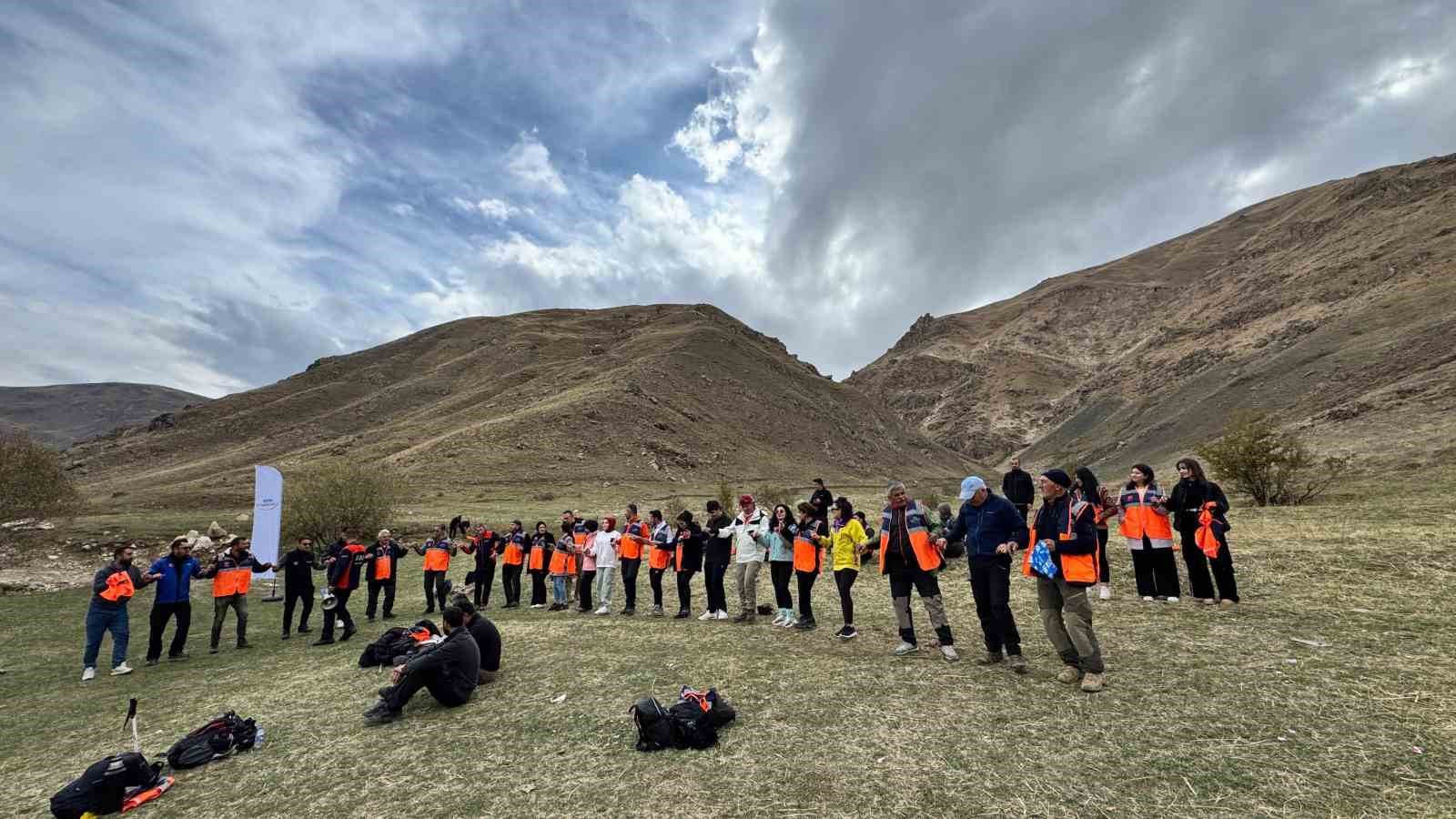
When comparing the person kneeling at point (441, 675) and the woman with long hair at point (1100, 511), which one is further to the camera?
the woman with long hair at point (1100, 511)

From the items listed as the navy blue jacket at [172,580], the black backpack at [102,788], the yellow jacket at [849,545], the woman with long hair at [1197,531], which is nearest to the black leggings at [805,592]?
the yellow jacket at [849,545]

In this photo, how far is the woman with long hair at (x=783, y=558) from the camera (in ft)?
34.9

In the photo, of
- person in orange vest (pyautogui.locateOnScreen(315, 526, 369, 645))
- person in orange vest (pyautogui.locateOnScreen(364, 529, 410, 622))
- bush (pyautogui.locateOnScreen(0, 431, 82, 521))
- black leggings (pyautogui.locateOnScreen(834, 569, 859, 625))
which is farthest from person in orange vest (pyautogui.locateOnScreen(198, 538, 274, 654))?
bush (pyautogui.locateOnScreen(0, 431, 82, 521))

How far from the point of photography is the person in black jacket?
21.4 ft

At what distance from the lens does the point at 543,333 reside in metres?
105

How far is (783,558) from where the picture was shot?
34.8 feet

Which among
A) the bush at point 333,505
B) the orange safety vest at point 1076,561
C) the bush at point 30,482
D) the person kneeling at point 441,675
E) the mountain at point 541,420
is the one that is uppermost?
the mountain at point 541,420

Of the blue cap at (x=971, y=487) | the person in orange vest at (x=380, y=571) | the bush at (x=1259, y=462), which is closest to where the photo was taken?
the blue cap at (x=971, y=487)

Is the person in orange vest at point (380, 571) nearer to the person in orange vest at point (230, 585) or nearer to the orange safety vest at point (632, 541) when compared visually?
the person in orange vest at point (230, 585)

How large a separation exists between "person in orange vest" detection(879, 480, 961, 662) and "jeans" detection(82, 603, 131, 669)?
1279cm

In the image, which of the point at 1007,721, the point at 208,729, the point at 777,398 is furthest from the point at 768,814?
the point at 777,398

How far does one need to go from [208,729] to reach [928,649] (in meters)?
8.63

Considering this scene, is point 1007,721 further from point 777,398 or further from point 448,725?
point 777,398

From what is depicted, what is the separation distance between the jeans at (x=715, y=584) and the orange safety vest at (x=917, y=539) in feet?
13.4
